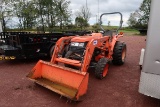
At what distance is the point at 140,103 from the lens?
387 centimetres

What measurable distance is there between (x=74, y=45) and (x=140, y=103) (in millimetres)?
2420

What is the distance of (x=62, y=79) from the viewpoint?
4387mm

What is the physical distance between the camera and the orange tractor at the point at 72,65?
3.99 meters

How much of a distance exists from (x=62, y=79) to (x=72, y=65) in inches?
28.9

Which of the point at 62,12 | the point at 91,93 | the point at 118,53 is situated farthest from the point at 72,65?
the point at 62,12

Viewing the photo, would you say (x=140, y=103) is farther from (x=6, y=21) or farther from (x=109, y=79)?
(x=6, y=21)

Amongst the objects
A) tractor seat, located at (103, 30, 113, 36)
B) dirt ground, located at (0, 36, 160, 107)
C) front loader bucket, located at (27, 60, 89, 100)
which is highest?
tractor seat, located at (103, 30, 113, 36)

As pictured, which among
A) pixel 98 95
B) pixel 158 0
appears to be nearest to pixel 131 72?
pixel 98 95

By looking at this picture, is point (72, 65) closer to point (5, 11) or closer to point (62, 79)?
point (62, 79)

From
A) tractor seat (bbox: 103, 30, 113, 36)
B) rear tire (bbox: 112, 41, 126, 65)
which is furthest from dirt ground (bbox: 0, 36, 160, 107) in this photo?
tractor seat (bbox: 103, 30, 113, 36)

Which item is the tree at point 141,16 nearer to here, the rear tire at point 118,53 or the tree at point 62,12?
the tree at point 62,12

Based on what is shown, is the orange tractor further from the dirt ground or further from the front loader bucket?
the dirt ground

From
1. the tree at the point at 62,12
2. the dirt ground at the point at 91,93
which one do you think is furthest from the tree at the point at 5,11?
the dirt ground at the point at 91,93

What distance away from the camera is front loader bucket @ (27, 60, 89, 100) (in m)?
3.82
